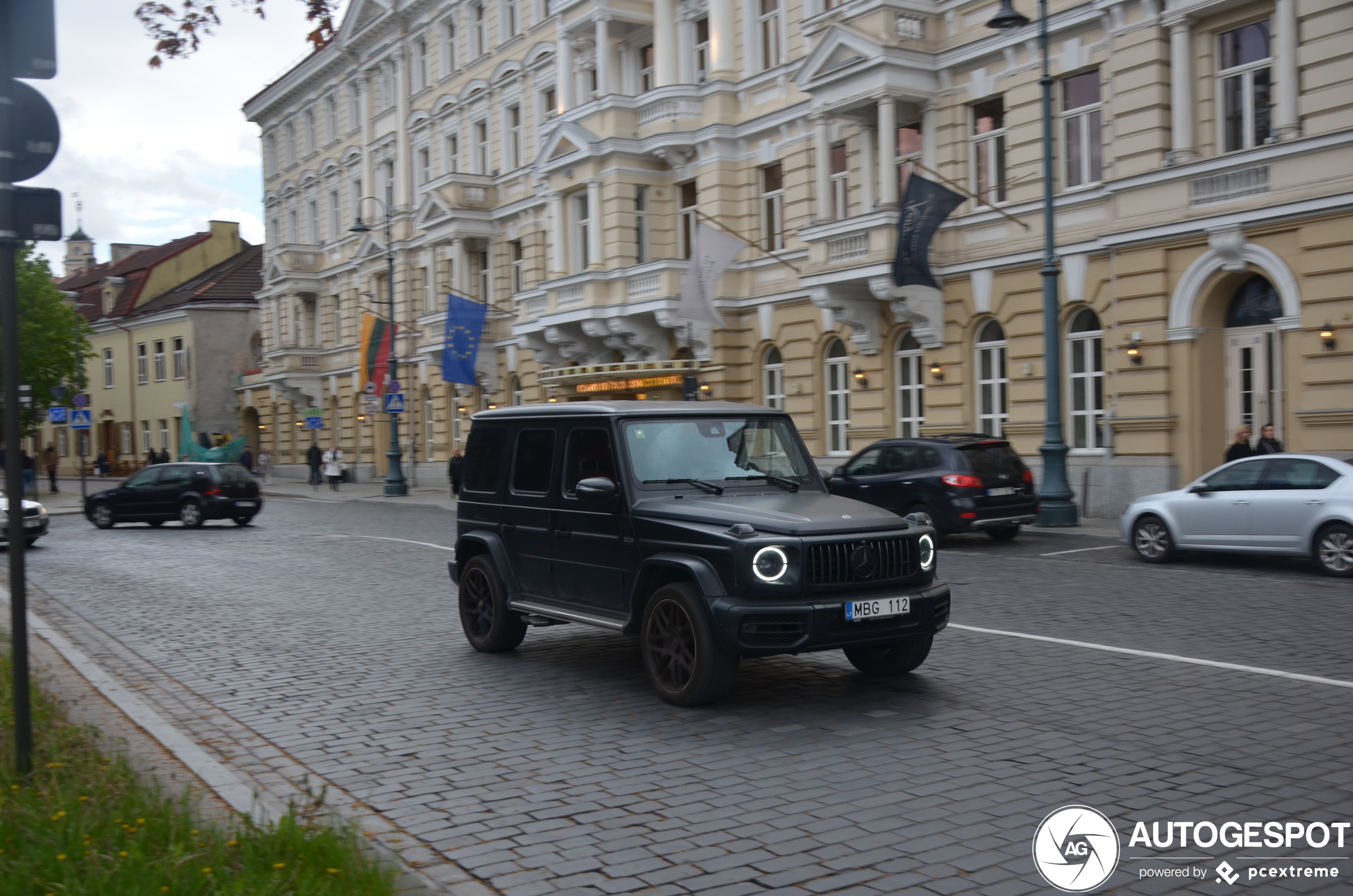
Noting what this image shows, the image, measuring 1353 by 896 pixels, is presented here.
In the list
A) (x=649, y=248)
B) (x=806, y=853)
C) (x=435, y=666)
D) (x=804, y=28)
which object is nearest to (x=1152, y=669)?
(x=806, y=853)

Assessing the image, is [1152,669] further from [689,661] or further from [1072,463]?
[1072,463]

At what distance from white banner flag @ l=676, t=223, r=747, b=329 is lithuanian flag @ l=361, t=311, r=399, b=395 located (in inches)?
693

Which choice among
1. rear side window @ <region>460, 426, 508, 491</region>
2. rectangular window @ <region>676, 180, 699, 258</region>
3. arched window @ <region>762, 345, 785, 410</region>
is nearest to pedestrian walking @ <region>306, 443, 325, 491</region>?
rectangular window @ <region>676, 180, 699, 258</region>

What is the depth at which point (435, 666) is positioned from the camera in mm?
9250

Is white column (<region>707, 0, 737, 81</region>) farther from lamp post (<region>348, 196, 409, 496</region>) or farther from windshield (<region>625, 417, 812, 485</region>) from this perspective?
windshield (<region>625, 417, 812, 485</region>)

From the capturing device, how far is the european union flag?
3597 centimetres

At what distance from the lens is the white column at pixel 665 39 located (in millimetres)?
32094

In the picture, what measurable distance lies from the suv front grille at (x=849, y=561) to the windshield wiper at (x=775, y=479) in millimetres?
1116

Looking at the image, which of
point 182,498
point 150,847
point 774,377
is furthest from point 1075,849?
point 774,377

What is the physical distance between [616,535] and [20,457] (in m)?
3.65

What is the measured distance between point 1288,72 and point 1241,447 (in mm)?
5798

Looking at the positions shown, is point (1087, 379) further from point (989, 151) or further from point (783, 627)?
point (783, 627)

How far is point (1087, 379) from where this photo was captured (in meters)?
22.8

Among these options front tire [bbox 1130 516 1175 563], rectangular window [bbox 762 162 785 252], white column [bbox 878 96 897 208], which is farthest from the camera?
rectangular window [bbox 762 162 785 252]
